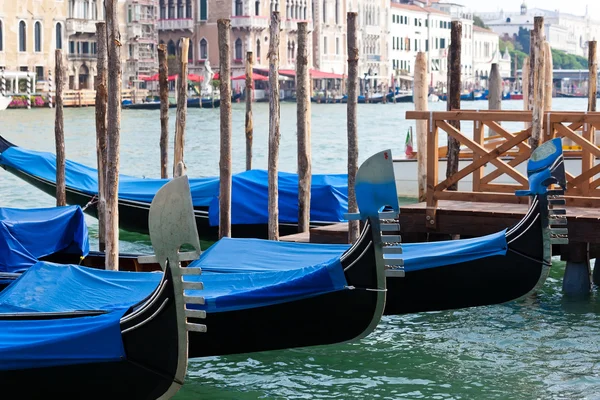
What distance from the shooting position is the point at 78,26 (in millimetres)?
31047

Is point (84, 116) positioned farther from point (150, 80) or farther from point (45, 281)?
point (45, 281)

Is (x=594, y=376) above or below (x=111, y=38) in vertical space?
below

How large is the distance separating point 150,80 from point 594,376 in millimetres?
29039

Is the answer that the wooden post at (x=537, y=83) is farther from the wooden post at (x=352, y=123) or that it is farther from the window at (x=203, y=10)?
the window at (x=203, y=10)

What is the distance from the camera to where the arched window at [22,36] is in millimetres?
29859

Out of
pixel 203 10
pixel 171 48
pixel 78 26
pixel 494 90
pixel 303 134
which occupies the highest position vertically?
pixel 203 10

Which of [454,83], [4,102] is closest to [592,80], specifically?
[454,83]

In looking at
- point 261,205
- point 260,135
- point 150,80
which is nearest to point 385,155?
point 261,205

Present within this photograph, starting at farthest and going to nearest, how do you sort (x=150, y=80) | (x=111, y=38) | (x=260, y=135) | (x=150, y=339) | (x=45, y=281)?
(x=150, y=80) < (x=260, y=135) < (x=111, y=38) < (x=45, y=281) < (x=150, y=339)

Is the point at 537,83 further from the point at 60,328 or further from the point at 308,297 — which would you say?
the point at 60,328

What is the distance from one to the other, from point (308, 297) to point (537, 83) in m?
2.13

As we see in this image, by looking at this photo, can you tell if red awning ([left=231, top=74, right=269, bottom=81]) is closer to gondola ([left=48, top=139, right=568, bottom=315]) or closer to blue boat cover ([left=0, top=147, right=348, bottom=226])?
blue boat cover ([left=0, top=147, right=348, bottom=226])

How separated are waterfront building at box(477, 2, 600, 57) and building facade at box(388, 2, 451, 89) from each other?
927 inches

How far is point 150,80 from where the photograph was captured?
32.2 metres
